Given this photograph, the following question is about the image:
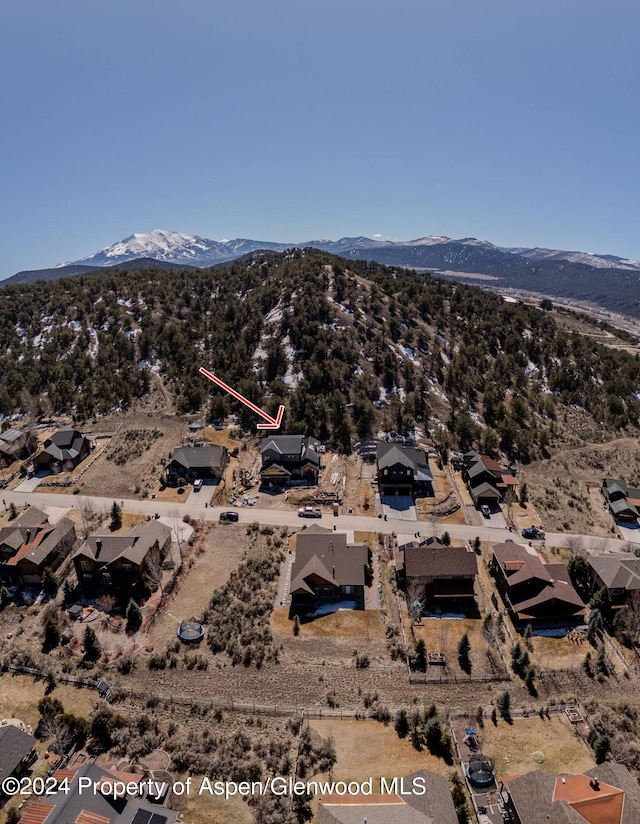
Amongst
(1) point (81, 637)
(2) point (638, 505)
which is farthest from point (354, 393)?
(1) point (81, 637)

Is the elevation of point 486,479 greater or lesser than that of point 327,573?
greater

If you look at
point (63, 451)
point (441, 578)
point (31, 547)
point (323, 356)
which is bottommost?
point (441, 578)

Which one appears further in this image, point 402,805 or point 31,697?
point 31,697

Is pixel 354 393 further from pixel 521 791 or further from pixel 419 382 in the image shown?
pixel 521 791

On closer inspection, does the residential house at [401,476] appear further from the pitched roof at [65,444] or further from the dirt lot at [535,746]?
the pitched roof at [65,444]

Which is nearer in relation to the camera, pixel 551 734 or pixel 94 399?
pixel 551 734

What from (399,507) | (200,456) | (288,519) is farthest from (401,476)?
(200,456)

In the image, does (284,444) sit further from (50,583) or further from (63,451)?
(50,583)
